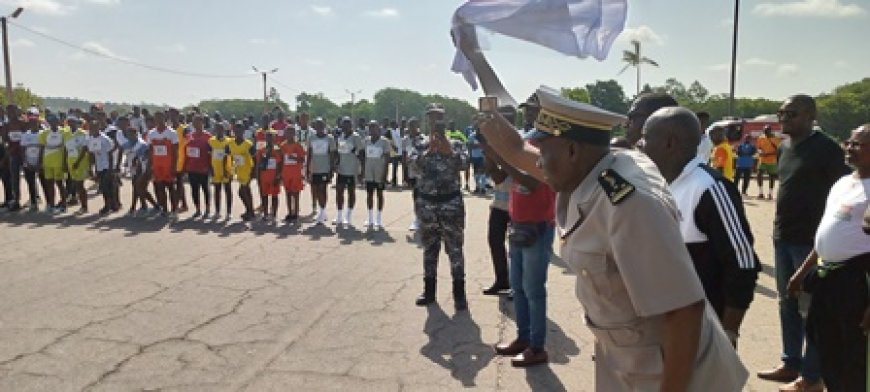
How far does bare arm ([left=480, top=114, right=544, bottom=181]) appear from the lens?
2.56 metres

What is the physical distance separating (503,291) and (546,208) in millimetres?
2062

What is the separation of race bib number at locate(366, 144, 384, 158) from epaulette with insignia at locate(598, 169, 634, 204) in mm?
9188

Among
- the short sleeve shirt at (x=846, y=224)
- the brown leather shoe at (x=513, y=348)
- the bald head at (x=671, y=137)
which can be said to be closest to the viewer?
the bald head at (x=671, y=137)

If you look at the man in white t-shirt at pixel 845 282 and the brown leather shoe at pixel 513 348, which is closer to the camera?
the man in white t-shirt at pixel 845 282

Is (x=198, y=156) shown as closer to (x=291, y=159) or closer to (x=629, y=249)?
(x=291, y=159)

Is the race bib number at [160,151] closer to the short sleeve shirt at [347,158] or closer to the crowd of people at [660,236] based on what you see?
the short sleeve shirt at [347,158]

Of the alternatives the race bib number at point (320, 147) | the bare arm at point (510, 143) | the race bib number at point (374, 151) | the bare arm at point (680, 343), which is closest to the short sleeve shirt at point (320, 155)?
the race bib number at point (320, 147)

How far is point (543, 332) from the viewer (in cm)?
457

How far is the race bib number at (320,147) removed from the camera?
431 inches

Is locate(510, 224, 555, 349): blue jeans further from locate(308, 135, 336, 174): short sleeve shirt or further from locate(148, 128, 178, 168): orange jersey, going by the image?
locate(148, 128, 178, 168): orange jersey

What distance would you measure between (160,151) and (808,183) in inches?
402

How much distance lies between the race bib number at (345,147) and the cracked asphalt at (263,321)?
2190mm

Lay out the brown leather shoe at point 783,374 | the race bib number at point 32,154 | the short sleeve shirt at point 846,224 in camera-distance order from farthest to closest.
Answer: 1. the race bib number at point 32,154
2. the brown leather shoe at point 783,374
3. the short sleeve shirt at point 846,224

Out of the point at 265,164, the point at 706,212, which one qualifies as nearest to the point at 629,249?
the point at 706,212
